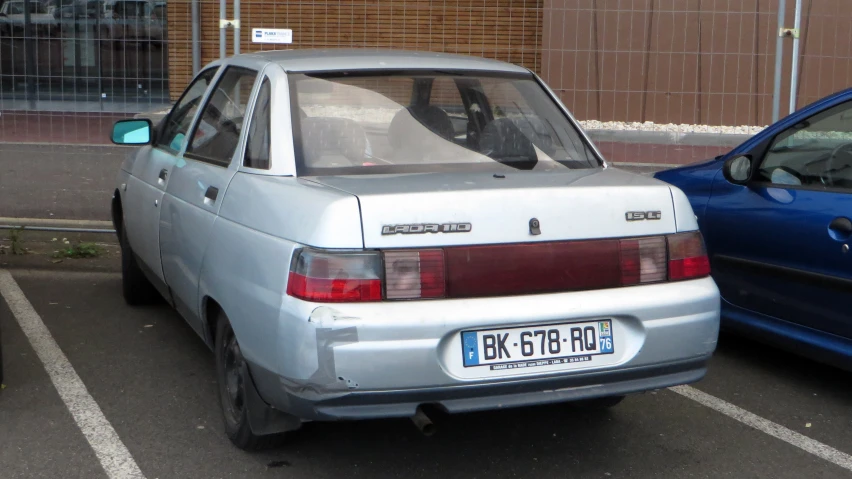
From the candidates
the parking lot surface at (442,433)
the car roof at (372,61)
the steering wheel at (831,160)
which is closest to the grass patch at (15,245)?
the parking lot surface at (442,433)

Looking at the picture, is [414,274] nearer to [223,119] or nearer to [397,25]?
[223,119]

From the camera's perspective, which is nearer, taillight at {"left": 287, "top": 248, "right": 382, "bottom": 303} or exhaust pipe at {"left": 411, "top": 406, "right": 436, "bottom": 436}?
taillight at {"left": 287, "top": 248, "right": 382, "bottom": 303}

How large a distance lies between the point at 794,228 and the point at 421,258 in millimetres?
2331

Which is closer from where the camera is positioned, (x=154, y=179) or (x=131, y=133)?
(x=154, y=179)

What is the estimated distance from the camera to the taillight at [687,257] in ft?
12.3

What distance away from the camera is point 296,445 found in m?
4.24

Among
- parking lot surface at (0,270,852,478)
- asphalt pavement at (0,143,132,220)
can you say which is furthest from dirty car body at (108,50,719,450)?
asphalt pavement at (0,143,132,220)

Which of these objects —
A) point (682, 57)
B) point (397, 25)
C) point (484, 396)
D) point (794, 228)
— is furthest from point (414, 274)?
point (682, 57)

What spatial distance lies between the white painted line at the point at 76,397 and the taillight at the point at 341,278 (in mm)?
1159

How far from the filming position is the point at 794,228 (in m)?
4.92

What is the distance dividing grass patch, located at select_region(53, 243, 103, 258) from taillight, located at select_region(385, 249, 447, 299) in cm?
526

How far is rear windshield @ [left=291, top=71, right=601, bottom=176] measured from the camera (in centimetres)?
406

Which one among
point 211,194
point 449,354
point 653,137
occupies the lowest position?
point 449,354

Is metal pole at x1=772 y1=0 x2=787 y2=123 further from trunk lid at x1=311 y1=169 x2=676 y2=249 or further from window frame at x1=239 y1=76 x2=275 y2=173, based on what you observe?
window frame at x1=239 y1=76 x2=275 y2=173
